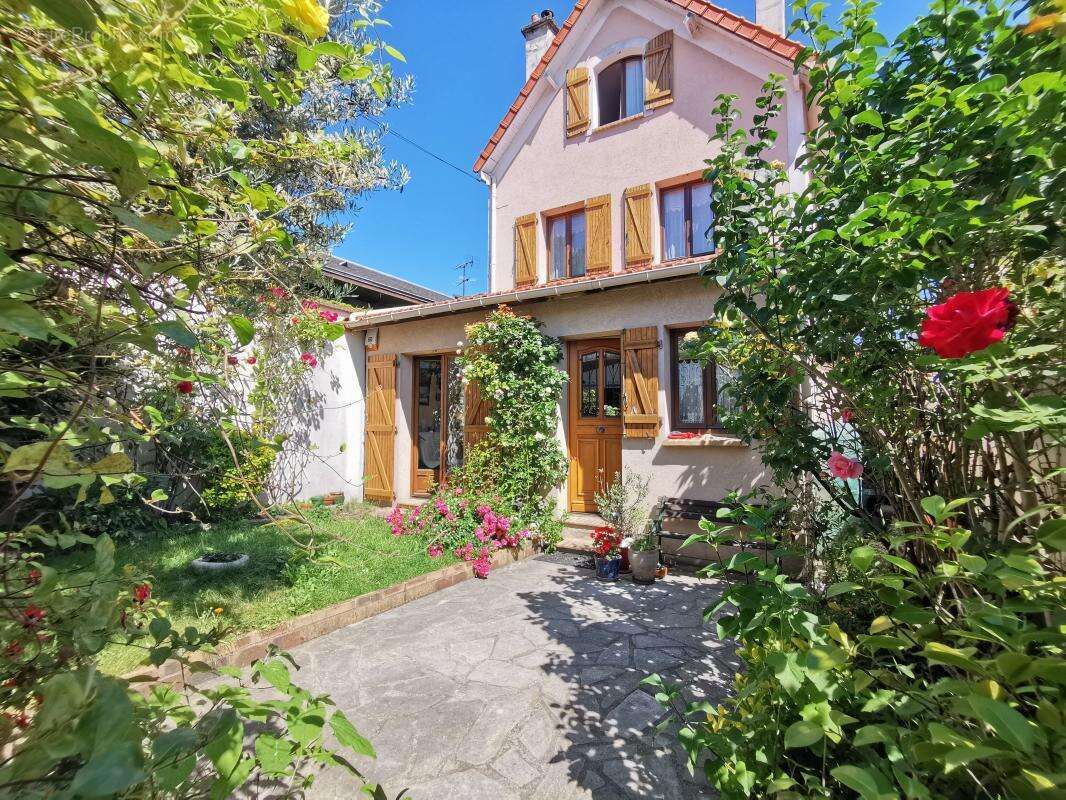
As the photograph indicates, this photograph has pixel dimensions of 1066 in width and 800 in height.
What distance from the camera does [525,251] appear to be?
812cm

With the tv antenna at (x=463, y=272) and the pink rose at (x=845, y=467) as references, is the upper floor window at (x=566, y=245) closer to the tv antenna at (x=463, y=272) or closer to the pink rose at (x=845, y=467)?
the pink rose at (x=845, y=467)

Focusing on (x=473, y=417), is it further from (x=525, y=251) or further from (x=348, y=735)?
(x=348, y=735)

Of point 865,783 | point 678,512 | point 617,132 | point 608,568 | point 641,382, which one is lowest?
point 608,568

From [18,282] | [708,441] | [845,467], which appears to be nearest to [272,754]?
[18,282]

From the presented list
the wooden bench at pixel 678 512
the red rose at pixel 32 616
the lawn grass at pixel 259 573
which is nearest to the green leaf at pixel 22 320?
the red rose at pixel 32 616

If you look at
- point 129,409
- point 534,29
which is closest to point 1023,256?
point 129,409

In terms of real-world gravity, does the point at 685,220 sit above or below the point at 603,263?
above

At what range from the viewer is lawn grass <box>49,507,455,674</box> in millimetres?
3594

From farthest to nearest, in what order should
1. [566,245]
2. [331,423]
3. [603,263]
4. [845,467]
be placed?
[331,423], [566,245], [603,263], [845,467]

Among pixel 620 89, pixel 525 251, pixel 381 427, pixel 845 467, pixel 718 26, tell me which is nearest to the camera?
pixel 845 467

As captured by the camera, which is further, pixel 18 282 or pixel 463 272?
pixel 463 272

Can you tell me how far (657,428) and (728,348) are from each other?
76.4 inches

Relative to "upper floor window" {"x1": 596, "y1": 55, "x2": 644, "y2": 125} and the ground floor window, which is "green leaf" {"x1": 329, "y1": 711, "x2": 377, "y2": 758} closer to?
the ground floor window

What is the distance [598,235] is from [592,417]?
295 cm
